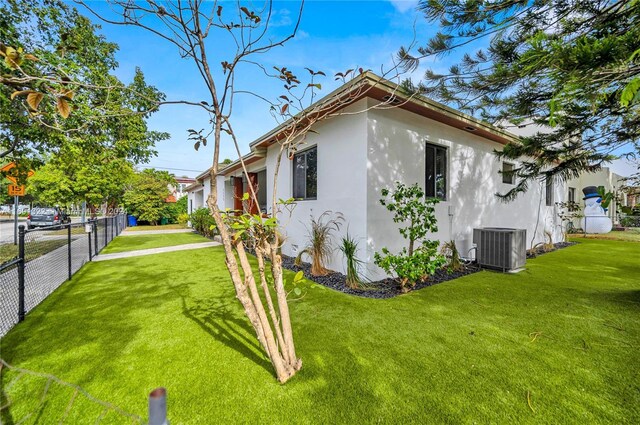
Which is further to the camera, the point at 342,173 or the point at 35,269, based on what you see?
the point at 342,173

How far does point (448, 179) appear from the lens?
6602mm

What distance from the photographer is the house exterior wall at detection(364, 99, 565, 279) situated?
17.0 ft

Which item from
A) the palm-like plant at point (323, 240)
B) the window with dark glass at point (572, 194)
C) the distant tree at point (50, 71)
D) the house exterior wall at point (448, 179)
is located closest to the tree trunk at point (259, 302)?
the distant tree at point (50, 71)

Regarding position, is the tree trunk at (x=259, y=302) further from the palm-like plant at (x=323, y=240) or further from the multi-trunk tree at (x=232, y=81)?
the palm-like plant at (x=323, y=240)

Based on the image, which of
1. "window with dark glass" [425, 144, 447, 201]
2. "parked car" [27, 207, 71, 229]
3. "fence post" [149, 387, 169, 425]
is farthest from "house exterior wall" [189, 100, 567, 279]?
"parked car" [27, 207, 71, 229]

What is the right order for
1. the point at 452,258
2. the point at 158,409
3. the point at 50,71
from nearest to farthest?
1. the point at 158,409
2. the point at 50,71
3. the point at 452,258

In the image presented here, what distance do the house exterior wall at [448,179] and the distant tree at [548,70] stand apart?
1099 mm

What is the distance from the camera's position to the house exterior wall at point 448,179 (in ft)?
17.0

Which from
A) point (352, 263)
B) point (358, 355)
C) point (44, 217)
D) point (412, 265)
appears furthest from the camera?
point (44, 217)

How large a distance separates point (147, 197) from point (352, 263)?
68.9 ft

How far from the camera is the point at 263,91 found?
276 centimetres

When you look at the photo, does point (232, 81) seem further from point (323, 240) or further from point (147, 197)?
point (147, 197)

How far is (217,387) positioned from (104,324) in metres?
2.18

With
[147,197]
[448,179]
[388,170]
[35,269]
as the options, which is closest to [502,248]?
[448,179]
